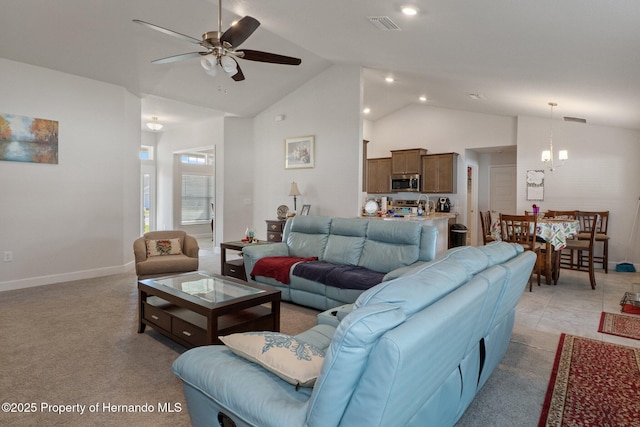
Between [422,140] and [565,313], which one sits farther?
[422,140]

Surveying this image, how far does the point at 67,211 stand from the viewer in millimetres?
4961

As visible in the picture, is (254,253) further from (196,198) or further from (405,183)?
(196,198)

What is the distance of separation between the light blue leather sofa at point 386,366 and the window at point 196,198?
8.14 meters

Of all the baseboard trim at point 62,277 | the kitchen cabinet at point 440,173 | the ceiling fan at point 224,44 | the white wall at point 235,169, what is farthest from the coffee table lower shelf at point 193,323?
the kitchen cabinet at point 440,173

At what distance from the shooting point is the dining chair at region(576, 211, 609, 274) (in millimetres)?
5738

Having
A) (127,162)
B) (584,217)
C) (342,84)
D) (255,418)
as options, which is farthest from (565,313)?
(127,162)

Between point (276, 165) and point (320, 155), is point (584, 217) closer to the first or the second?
point (320, 155)

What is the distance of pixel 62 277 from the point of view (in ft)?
16.1

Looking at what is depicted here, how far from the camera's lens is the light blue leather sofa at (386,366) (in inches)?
39.0

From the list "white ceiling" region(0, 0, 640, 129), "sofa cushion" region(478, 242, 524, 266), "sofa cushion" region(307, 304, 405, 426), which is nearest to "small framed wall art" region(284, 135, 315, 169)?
"white ceiling" region(0, 0, 640, 129)

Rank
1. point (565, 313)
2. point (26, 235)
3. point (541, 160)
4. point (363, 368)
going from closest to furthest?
point (363, 368)
point (565, 313)
point (26, 235)
point (541, 160)

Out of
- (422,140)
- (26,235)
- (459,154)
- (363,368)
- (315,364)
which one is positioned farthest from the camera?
(422,140)

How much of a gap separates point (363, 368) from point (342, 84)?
5.49 meters

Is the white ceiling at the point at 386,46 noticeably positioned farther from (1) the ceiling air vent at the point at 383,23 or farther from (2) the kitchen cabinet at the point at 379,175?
(2) the kitchen cabinet at the point at 379,175
